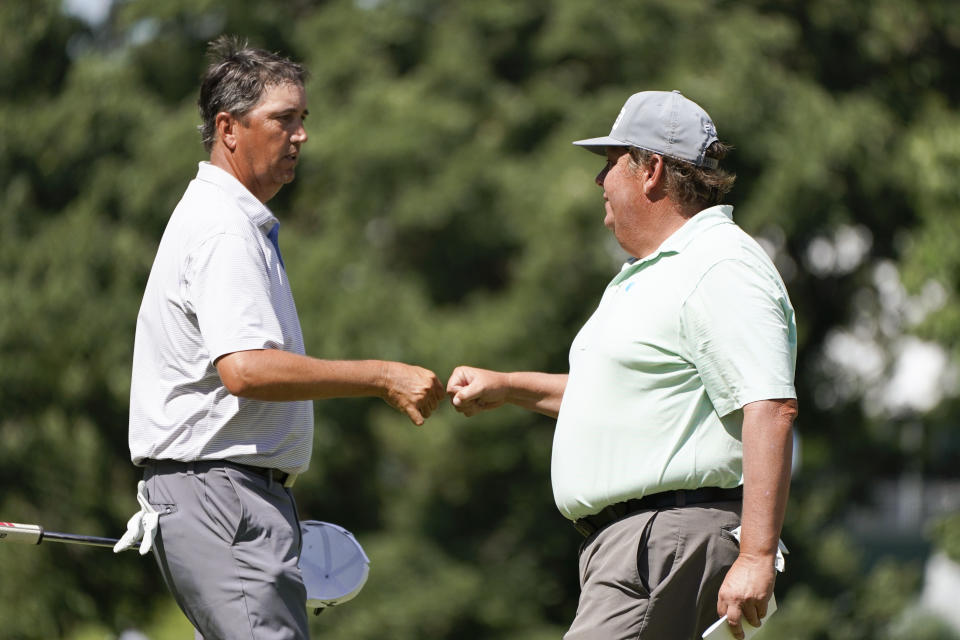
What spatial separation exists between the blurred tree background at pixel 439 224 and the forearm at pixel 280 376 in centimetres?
829

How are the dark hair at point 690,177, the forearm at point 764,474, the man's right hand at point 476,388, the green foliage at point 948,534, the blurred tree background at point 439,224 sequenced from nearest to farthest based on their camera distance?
the forearm at point 764,474 → the dark hair at point 690,177 → the man's right hand at point 476,388 → the blurred tree background at point 439,224 → the green foliage at point 948,534

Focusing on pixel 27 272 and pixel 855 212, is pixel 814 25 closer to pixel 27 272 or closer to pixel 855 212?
pixel 855 212

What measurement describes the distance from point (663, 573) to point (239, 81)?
1.63 m

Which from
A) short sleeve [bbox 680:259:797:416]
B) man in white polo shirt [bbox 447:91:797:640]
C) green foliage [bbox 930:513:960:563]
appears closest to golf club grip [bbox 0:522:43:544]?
man in white polo shirt [bbox 447:91:797:640]

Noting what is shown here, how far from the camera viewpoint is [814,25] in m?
13.5

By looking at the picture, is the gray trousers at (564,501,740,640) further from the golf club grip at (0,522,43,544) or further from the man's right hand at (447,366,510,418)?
the golf club grip at (0,522,43,544)

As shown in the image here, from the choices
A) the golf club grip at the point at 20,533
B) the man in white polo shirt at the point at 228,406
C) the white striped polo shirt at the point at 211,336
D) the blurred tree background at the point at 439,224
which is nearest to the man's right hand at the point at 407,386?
the man in white polo shirt at the point at 228,406

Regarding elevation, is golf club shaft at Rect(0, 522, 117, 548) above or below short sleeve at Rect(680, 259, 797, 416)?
below

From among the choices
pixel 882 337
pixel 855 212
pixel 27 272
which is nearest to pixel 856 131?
pixel 855 212

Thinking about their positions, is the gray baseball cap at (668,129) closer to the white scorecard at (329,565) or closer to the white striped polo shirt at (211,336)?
the white striped polo shirt at (211,336)

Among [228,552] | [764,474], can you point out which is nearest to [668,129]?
[764,474]

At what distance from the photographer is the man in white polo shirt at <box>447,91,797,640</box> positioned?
2.98m

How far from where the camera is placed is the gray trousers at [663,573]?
313cm

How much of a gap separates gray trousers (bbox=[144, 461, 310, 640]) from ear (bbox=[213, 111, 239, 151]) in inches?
32.6
